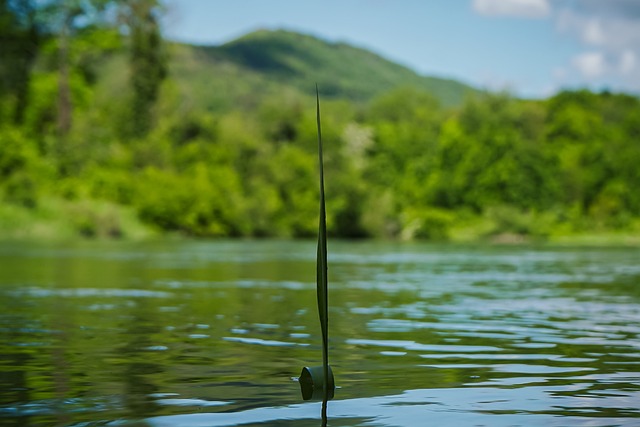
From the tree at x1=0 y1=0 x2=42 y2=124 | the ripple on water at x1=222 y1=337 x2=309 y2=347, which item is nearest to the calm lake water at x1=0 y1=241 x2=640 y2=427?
the ripple on water at x1=222 y1=337 x2=309 y2=347

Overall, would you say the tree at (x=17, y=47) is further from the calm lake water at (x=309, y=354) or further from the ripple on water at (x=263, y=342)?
the ripple on water at (x=263, y=342)

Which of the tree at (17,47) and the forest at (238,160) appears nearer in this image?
the forest at (238,160)

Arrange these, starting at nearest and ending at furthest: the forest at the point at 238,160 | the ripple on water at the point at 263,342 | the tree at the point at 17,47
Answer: the ripple on water at the point at 263,342 < the forest at the point at 238,160 < the tree at the point at 17,47

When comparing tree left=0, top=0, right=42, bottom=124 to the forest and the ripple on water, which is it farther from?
the ripple on water

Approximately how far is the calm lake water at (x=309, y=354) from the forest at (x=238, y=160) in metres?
45.2

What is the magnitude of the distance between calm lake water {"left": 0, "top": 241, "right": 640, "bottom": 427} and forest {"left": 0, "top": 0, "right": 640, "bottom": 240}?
45.2 metres

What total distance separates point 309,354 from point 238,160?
86.8 m

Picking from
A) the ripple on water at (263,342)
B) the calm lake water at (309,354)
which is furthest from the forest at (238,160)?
the ripple on water at (263,342)

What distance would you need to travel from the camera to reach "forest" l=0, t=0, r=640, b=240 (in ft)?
257

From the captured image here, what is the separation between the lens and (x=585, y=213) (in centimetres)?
11506

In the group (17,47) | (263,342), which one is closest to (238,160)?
(17,47)

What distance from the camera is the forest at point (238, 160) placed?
78.4 metres

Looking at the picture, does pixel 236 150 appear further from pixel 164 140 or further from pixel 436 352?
pixel 436 352

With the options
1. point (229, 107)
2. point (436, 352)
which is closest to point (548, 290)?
point (436, 352)
